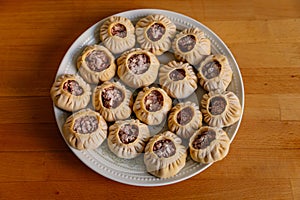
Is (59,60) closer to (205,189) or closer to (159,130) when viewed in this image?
(159,130)

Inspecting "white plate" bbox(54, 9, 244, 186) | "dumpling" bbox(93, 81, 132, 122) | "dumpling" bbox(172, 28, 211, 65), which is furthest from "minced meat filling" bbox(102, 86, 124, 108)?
"dumpling" bbox(172, 28, 211, 65)

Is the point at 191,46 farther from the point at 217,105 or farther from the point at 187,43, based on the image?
the point at 217,105

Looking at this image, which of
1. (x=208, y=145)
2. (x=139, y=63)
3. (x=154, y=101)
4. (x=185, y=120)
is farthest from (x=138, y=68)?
(x=208, y=145)

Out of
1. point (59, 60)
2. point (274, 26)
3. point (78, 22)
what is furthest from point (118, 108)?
point (274, 26)

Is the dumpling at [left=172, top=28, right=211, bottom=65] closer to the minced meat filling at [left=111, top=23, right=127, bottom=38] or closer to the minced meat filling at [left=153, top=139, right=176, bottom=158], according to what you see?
the minced meat filling at [left=111, top=23, right=127, bottom=38]

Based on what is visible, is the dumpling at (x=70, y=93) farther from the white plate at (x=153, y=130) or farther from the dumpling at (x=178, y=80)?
the dumpling at (x=178, y=80)

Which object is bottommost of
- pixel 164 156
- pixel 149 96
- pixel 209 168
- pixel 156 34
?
pixel 209 168

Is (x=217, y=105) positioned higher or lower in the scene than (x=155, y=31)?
lower
